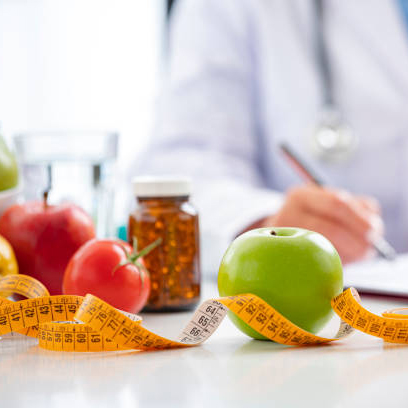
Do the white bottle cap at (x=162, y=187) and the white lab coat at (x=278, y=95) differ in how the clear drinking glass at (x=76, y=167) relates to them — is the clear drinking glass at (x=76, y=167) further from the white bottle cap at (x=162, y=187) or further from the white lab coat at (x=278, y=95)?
the white lab coat at (x=278, y=95)

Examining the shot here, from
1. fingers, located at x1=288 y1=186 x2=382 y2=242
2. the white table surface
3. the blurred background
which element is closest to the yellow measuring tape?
the white table surface

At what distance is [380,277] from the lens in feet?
3.25

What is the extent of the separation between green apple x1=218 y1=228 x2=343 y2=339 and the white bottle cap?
174mm

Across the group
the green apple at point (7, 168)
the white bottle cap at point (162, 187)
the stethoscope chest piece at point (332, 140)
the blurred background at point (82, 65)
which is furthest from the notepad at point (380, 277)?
the blurred background at point (82, 65)

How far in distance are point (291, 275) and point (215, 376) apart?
16cm

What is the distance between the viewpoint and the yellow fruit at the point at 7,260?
2.64ft

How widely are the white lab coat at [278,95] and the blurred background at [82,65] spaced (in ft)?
2.50

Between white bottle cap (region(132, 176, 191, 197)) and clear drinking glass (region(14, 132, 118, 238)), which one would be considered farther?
clear drinking glass (region(14, 132, 118, 238))

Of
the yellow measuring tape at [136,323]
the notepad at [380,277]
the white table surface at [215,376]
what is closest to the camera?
the white table surface at [215,376]

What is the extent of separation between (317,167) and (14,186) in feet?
3.37

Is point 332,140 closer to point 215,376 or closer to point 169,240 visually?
point 169,240

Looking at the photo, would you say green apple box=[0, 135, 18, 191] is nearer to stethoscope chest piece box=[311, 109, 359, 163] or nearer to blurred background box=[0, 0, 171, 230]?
stethoscope chest piece box=[311, 109, 359, 163]

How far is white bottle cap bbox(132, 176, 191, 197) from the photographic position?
0.86 meters

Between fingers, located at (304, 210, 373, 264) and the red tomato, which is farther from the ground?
the red tomato
